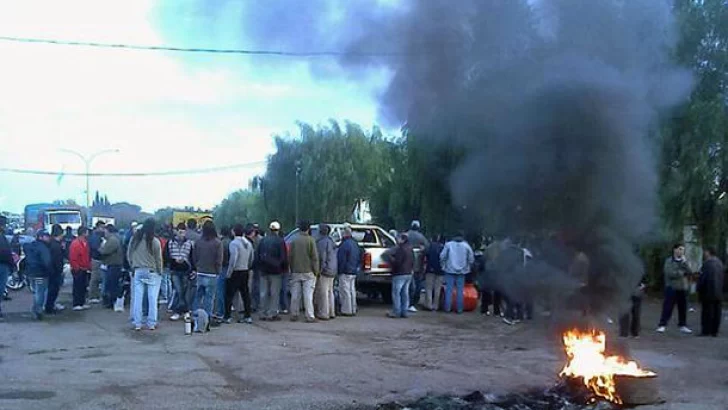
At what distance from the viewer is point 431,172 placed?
12289 mm

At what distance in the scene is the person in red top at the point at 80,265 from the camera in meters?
16.5

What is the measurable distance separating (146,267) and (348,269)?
13.9 feet

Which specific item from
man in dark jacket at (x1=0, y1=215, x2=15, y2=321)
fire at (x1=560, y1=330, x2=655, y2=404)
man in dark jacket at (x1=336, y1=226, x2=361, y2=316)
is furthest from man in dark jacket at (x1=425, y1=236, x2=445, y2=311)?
man in dark jacket at (x1=0, y1=215, x2=15, y2=321)

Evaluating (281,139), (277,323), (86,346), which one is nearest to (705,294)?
(277,323)

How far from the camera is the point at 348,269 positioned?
16203 mm

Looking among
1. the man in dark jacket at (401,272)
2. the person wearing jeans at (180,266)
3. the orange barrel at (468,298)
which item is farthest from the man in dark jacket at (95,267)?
the orange barrel at (468,298)

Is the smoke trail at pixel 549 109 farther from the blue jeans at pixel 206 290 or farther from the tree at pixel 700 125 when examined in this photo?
the tree at pixel 700 125

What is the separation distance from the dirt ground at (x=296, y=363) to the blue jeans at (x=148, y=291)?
25cm

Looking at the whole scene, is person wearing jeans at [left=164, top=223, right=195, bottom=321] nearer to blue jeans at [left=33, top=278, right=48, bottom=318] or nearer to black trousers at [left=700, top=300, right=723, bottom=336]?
blue jeans at [left=33, top=278, right=48, bottom=318]

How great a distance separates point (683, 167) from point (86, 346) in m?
15.6

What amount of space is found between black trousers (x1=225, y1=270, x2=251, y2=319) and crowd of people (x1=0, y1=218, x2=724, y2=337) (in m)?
0.02

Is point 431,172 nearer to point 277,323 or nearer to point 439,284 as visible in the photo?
point 277,323

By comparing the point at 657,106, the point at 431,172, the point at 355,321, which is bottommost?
the point at 355,321

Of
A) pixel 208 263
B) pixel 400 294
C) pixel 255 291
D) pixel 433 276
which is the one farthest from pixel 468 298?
pixel 208 263
